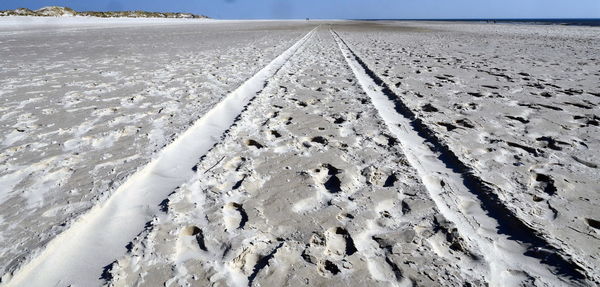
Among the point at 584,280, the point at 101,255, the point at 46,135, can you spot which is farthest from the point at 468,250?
the point at 46,135

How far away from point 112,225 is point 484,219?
2.16m

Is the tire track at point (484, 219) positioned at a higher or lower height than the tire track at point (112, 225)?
higher

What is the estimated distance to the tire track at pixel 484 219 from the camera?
1.61 meters

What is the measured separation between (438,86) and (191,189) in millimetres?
4432

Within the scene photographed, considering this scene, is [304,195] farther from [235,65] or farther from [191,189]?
[235,65]

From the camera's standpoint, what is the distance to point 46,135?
3.23m

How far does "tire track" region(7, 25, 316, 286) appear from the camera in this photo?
1.61m

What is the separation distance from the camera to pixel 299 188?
7.77ft

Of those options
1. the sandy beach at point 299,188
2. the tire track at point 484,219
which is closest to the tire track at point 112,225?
the sandy beach at point 299,188

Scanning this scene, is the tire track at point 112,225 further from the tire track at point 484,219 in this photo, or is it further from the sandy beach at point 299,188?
the tire track at point 484,219

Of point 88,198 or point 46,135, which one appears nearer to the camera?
point 88,198

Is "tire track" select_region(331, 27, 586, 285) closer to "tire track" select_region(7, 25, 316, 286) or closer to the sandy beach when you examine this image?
the sandy beach

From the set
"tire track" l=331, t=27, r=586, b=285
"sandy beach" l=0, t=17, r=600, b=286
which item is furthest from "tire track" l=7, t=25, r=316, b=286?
"tire track" l=331, t=27, r=586, b=285

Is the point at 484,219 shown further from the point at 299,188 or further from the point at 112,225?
the point at 112,225
